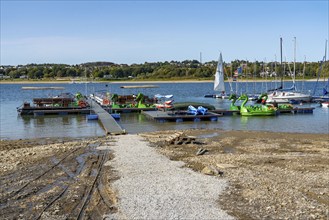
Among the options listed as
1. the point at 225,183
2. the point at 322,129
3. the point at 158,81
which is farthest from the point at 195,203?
the point at 158,81

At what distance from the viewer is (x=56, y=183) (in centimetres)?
1309

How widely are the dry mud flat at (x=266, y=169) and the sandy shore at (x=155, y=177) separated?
2 centimetres

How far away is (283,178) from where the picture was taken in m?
13.3

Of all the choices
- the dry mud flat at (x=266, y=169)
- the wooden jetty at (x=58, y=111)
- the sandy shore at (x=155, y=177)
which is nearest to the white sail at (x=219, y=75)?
the wooden jetty at (x=58, y=111)

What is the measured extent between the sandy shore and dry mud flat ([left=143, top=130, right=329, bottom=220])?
0.02 m

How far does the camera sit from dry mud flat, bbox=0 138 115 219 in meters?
10.3

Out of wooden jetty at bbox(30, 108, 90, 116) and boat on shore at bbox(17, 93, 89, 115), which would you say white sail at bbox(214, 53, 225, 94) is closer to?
boat on shore at bbox(17, 93, 89, 115)

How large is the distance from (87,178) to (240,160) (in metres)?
5.96

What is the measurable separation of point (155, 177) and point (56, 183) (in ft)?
9.84

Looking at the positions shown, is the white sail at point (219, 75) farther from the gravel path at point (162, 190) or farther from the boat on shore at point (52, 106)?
the gravel path at point (162, 190)

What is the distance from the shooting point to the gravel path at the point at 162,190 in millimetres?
9891

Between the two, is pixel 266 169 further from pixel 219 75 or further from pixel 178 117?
pixel 219 75

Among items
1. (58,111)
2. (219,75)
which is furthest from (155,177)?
(219,75)

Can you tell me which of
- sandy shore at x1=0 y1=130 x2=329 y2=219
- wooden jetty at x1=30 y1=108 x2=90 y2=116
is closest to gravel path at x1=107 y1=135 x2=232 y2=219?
sandy shore at x1=0 y1=130 x2=329 y2=219
